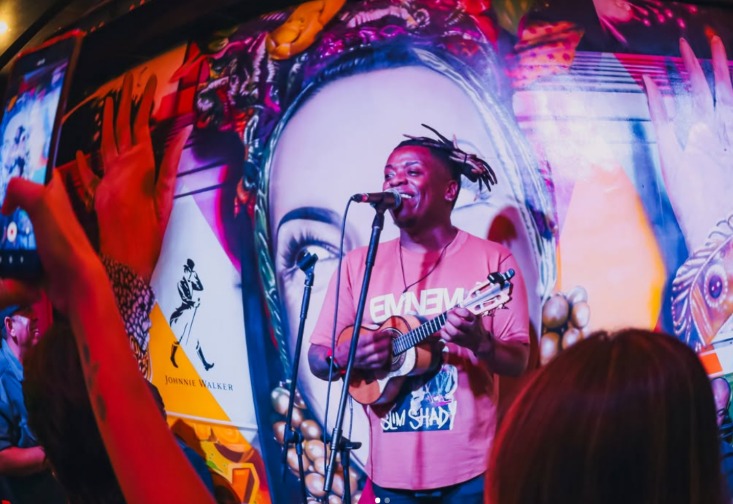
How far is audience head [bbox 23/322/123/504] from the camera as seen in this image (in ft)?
5.60

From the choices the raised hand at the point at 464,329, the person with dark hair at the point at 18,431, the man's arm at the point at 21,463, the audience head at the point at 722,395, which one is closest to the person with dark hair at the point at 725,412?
the audience head at the point at 722,395

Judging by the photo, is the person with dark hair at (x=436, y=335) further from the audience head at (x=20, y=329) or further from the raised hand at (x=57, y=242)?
the audience head at (x=20, y=329)

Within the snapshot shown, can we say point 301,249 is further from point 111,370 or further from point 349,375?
point 111,370

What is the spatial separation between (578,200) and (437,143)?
59 centimetres

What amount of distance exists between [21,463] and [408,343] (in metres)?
2.59

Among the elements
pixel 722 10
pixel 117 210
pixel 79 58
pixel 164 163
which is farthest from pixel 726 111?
pixel 79 58

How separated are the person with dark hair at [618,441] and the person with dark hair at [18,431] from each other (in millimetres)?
3827

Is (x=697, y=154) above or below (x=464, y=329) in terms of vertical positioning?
above

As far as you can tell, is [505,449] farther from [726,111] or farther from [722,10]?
[722,10]

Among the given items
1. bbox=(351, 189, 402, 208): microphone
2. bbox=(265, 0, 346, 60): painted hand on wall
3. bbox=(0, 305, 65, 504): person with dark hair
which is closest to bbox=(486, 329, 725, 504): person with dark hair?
bbox=(351, 189, 402, 208): microphone

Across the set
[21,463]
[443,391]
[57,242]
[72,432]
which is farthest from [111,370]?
[21,463]

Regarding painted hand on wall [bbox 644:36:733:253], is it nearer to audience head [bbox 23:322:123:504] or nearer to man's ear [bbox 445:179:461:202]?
man's ear [bbox 445:179:461:202]

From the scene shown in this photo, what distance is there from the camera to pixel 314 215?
3.30 m

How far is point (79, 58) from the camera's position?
404 cm
